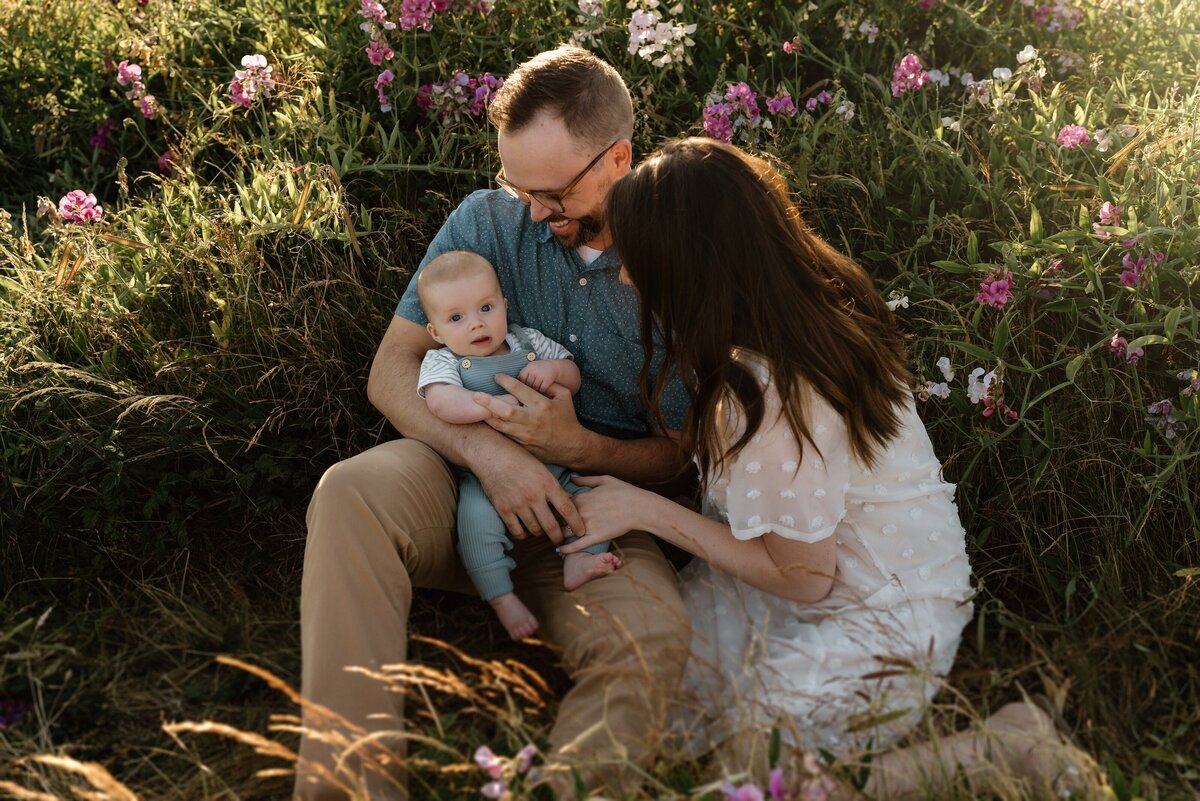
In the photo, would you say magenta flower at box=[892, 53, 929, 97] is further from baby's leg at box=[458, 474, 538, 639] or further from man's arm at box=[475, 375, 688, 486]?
baby's leg at box=[458, 474, 538, 639]

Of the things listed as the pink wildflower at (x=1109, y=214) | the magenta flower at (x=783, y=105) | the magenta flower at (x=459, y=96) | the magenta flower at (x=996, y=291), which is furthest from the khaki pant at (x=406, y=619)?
the magenta flower at (x=783, y=105)

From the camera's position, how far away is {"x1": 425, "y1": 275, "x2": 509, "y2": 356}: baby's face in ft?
10.4

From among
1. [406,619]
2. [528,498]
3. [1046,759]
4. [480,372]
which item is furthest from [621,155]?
[1046,759]

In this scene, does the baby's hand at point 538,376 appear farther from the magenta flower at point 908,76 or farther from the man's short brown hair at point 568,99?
the magenta flower at point 908,76

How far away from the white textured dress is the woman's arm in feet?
0.17

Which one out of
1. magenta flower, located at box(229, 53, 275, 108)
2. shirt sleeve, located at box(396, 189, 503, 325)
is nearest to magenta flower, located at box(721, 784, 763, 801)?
shirt sleeve, located at box(396, 189, 503, 325)

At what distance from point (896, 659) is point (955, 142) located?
7.47 ft

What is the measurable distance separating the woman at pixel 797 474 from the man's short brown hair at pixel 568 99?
0.65m

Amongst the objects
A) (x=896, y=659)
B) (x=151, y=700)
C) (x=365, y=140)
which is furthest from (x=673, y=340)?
(x=365, y=140)

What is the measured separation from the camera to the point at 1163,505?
3217 mm

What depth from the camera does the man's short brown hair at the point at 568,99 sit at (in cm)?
320

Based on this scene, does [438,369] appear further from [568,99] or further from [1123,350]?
[1123,350]

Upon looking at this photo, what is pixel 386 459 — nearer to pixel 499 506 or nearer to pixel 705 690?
pixel 499 506

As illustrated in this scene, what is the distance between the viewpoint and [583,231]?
3.34 meters
